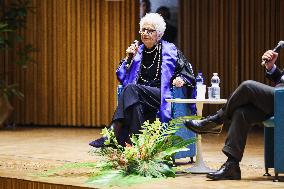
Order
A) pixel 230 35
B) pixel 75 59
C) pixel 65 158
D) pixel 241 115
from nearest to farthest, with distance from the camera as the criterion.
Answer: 1. pixel 241 115
2. pixel 65 158
3. pixel 75 59
4. pixel 230 35

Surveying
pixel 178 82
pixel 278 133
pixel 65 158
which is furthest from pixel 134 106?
pixel 278 133

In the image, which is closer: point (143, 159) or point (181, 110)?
point (143, 159)

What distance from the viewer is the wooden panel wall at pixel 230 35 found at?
10.4 meters

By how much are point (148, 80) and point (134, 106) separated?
465mm

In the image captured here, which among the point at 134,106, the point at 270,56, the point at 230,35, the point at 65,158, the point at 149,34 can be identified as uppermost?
the point at 230,35

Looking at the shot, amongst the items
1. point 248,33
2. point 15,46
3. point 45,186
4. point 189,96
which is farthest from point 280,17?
point 45,186

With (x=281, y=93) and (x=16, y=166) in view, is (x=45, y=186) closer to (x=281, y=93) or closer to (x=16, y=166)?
(x=16, y=166)

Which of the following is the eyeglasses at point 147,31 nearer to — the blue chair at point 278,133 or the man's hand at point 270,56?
the man's hand at point 270,56

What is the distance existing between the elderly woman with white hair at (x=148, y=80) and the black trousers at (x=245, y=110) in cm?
99

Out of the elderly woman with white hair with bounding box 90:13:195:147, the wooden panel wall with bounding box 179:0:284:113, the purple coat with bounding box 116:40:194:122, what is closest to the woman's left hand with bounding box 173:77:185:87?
the elderly woman with white hair with bounding box 90:13:195:147

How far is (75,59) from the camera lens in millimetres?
10188

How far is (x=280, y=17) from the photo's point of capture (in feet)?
33.8

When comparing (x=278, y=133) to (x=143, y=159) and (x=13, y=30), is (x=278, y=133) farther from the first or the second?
(x=13, y=30)

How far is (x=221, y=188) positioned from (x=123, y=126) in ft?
5.26
